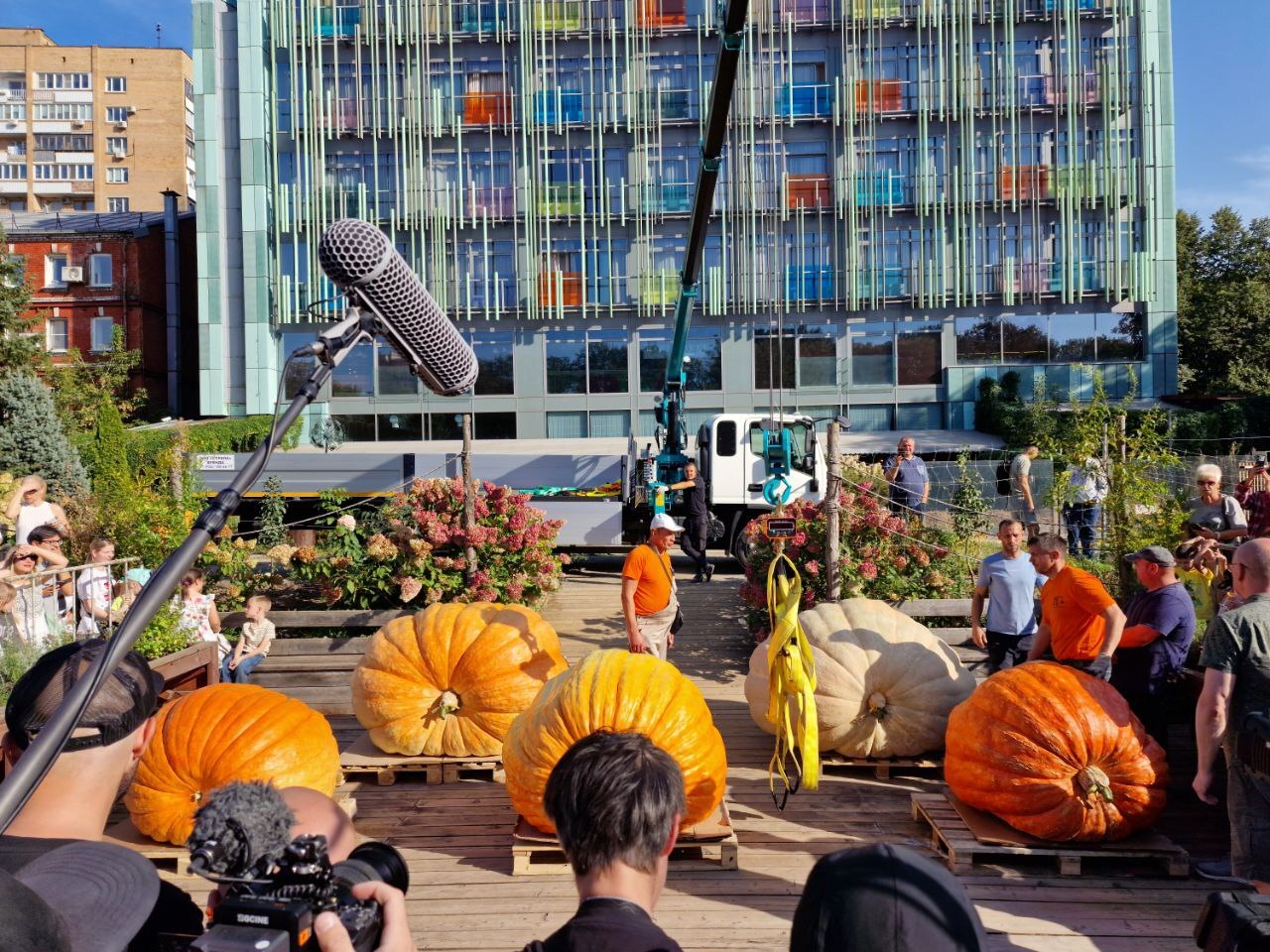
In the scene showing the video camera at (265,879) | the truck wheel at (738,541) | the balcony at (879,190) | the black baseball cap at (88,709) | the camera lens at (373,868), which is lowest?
the truck wheel at (738,541)

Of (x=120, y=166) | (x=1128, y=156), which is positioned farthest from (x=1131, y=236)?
(x=120, y=166)

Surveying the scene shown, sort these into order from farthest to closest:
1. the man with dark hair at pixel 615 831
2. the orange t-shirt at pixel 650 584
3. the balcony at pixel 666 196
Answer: the balcony at pixel 666 196 → the orange t-shirt at pixel 650 584 → the man with dark hair at pixel 615 831

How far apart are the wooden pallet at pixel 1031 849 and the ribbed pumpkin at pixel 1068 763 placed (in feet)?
0.19

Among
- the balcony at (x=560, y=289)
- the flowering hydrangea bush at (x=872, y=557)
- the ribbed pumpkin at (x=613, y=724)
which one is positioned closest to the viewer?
the ribbed pumpkin at (x=613, y=724)

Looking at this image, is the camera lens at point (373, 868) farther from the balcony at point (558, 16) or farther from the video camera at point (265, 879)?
the balcony at point (558, 16)

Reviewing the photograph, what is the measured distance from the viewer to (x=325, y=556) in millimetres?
9711

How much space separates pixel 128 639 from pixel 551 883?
12.5 feet

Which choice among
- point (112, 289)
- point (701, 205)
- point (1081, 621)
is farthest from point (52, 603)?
point (112, 289)

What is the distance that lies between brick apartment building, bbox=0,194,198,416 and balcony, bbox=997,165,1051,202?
2651 centimetres

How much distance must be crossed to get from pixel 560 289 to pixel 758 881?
25989 millimetres

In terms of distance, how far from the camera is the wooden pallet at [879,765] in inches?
257

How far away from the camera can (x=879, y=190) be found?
95.6 ft

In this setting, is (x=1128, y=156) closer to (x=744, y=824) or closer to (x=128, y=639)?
(x=744, y=824)

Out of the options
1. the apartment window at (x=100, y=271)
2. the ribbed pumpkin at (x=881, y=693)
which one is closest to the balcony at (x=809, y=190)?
the apartment window at (x=100, y=271)
